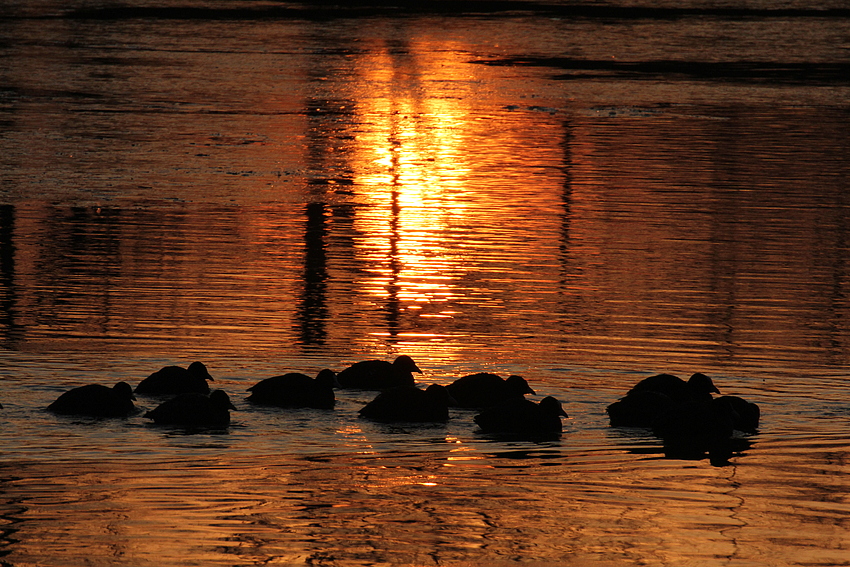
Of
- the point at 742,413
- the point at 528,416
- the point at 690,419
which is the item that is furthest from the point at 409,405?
the point at 742,413

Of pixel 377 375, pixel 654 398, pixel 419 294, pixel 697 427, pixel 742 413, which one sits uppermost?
pixel 419 294

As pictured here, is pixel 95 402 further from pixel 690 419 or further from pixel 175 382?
pixel 690 419

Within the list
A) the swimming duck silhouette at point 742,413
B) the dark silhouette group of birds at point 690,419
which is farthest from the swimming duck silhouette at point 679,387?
the swimming duck silhouette at point 742,413

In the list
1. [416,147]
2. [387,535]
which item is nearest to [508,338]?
[387,535]

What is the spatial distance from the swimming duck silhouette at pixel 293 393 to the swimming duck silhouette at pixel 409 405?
1.05 ft

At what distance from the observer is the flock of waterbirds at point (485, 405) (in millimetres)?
10867

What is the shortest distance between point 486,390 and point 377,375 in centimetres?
100

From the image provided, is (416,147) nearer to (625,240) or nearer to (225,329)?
(625,240)

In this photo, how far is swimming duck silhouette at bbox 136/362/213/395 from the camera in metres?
11.5

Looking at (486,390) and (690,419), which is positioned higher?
(486,390)

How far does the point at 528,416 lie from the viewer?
1084 centimetres

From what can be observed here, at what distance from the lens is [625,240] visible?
763 inches

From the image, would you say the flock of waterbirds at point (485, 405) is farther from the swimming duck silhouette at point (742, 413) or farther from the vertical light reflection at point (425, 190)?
the vertical light reflection at point (425, 190)

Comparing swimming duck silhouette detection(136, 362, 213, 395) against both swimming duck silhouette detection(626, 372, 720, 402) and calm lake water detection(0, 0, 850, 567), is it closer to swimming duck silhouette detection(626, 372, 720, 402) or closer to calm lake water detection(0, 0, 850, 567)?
calm lake water detection(0, 0, 850, 567)
